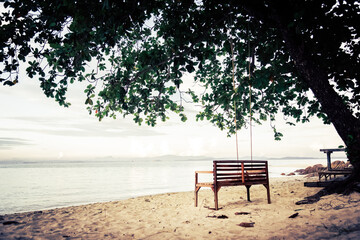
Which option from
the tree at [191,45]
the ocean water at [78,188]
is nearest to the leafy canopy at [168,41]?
the tree at [191,45]

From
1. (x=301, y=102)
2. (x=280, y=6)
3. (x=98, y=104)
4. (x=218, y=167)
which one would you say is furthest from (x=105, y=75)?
(x=301, y=102)

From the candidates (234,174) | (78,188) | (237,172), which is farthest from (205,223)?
(78,188)

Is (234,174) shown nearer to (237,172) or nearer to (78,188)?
(237,172)

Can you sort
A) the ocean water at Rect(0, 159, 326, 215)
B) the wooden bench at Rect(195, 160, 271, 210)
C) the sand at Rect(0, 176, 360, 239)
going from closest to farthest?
the sand at Rect(0, 176, 360, 239), the wooden bench at Rect(195, 160, 271, 210), the ocean water at Rect(0, 159, 326, 215)

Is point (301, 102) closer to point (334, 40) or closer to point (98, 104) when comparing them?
point (334, 40)

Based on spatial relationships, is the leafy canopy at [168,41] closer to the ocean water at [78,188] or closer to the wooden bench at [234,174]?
the wooden bench at [234,174]

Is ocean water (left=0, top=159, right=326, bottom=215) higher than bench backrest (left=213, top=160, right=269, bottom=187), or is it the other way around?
bench backrest (left=213, top=160, right=269, bottom=187)

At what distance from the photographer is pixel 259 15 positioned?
612cm

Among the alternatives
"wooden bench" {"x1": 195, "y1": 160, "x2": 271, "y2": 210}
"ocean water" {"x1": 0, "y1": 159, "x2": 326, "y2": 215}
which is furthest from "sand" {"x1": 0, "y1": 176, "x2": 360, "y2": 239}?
"ocean water" {"x1": 0, "y1": 159, "x2": 326, "y2": 215}

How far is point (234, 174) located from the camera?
22.1ft

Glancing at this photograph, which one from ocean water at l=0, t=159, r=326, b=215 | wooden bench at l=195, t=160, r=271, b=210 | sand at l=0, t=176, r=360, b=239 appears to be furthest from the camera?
ocean water at l=0, t=159, r=326, b=215

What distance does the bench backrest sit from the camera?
6.37 metres

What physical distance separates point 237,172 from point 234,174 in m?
0.16

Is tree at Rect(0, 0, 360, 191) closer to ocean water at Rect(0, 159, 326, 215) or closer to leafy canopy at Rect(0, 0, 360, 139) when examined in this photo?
leafy canopy at Rect(0, 0, 360, 139)
